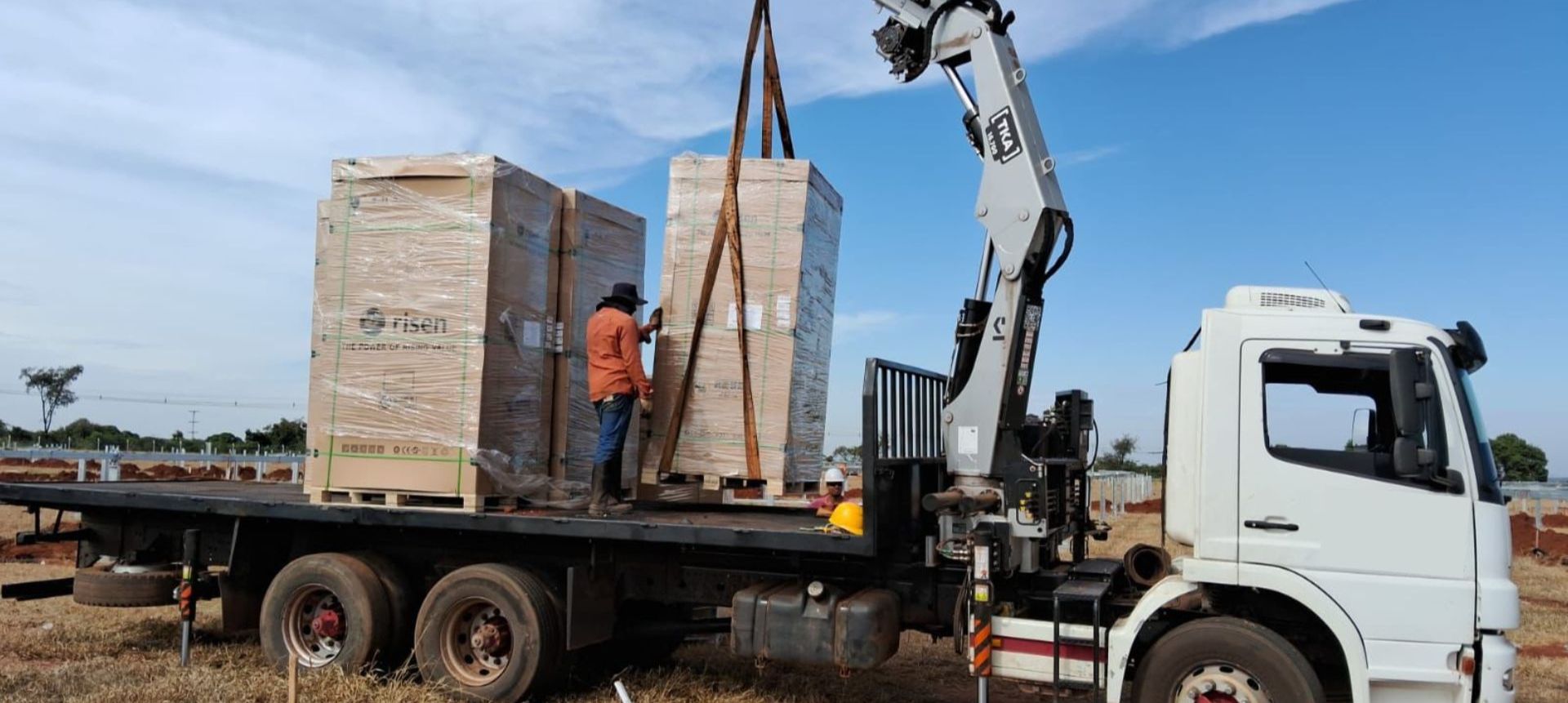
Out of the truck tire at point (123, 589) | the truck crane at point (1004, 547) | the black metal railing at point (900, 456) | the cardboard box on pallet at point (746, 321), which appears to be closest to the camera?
the truck crane at point (1004, 547)

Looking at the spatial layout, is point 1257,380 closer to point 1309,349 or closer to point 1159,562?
point 1309,349

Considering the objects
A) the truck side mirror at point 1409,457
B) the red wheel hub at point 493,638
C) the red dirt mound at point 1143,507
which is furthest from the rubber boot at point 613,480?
the red dirt mound at point 1143,507

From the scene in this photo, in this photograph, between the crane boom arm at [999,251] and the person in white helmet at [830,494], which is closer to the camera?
the crane boom arm at [999,251]

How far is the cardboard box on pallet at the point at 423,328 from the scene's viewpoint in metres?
6.96

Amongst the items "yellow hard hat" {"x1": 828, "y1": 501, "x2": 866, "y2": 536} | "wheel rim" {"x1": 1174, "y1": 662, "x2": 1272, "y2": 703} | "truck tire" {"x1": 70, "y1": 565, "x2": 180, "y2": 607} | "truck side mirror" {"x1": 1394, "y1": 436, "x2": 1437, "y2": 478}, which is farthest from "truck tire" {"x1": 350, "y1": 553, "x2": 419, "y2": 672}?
"truck side mirror" {"x1": 1394, "y1": 436, "x2": 1437, "y2": 478}

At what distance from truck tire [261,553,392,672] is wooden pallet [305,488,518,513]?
1.29ft

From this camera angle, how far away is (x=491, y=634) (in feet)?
22.6

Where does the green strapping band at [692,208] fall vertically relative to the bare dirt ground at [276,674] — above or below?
above

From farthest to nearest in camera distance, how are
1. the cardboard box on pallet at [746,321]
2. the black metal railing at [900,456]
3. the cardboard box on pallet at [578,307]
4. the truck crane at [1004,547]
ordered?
the cardboard box on pallet at [578,307] → the cardboard box on pallet at [746,321] → the black metal railing at [900,456] → the truck crane at [1004,547]

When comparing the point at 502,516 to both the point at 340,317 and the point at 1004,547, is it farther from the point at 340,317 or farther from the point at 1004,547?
the point at 1004,547

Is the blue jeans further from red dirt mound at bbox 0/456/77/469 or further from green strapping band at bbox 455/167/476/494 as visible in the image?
red dirt mound at bbox 0/456/77/469

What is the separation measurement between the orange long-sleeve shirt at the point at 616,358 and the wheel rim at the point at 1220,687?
11.9 feet

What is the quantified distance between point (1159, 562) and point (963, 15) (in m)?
3.35

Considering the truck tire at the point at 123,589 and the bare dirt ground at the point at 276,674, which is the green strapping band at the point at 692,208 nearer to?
the bare dirt ground at the point at 276,674
